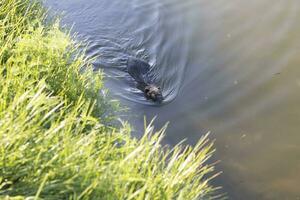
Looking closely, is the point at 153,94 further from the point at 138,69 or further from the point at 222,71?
the point at 222,71

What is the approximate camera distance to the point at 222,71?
19.6 ft

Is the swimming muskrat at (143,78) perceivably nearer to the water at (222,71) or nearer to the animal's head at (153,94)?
the animal's head at (153,94)

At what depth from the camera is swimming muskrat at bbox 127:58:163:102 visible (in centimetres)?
547

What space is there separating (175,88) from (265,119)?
1.21 meters

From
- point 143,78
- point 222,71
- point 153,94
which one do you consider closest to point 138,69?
point 143,78

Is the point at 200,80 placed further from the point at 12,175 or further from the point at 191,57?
the point at 12,175

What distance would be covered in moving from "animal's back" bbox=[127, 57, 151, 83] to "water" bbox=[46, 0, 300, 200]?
0.13 metres

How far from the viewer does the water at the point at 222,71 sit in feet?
15.7

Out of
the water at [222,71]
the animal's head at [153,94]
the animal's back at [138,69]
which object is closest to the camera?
the water at [222,71]

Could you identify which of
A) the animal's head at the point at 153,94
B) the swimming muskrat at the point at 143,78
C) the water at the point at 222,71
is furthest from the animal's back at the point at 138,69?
the animal's head at the point at 153,94

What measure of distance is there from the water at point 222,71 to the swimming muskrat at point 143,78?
10 cm

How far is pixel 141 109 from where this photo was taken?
5289mm

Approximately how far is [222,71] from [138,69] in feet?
3.64

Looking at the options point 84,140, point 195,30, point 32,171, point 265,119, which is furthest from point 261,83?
point 32,171
